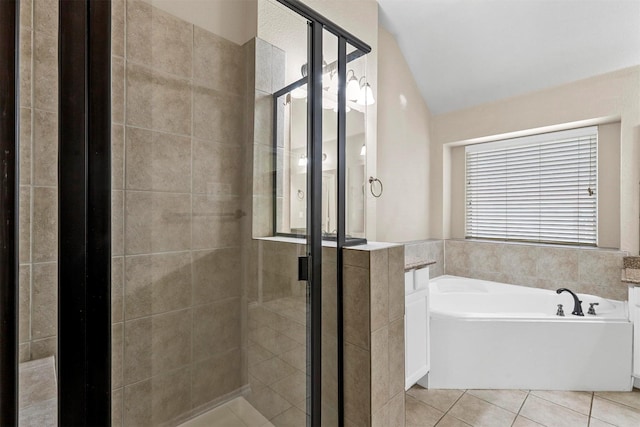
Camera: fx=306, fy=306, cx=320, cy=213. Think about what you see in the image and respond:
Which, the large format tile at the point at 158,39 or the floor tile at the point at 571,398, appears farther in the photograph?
the floor tile at the point at 571,398

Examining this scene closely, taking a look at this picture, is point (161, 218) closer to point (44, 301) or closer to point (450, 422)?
point (44, 301)

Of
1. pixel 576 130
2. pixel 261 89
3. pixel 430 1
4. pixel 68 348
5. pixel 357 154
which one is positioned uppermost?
pixel 430 1

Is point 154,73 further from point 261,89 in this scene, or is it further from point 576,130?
point 576,130

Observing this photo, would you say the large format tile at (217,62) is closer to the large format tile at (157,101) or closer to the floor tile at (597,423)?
the large format tile at (157,101)

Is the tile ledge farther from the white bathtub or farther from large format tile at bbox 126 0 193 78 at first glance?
large format tile at bbox 126 0 193 78

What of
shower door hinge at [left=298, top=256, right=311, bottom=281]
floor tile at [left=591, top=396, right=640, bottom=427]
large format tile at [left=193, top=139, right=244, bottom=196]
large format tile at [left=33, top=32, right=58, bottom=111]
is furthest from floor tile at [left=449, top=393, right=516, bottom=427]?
large format tile at [left=33, top=32, right=58, bottom=111]

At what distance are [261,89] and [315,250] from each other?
0.64 metres

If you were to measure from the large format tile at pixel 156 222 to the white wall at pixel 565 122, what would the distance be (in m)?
3.13

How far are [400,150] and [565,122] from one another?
143cm

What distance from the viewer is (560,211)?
2.93 m

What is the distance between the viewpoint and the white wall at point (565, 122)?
2457mm

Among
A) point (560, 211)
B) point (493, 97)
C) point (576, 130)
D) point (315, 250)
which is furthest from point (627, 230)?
point (315, 250)

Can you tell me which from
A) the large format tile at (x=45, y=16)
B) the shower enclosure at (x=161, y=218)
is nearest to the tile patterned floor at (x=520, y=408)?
the shower enclosure at (x=161, y=218)

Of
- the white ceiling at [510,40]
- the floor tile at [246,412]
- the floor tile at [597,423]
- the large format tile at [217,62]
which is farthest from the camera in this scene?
the white ceiling at [510,40]
